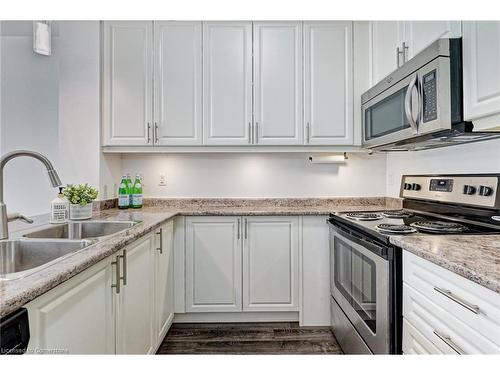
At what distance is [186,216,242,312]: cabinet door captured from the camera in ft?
7.59

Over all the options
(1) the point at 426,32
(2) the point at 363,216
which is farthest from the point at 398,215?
(1) the point at 426,32

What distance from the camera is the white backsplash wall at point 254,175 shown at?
9.07 feet

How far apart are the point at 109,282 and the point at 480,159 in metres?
1.88

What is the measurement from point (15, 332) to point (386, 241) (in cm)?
130

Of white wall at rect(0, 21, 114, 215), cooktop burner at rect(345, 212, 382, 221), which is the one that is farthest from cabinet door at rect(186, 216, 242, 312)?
white wall at rect(0, 21, 114, 215)

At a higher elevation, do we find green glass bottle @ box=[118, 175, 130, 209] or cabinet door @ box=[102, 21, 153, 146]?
cabinet door @ box=[102, 21, 153, 146]

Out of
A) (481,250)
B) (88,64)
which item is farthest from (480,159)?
(88,64)

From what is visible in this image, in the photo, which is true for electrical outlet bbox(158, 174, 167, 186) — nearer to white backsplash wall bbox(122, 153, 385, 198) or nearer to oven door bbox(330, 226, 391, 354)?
Answer: white backsplash wall bbox(122, 153, 385, 198)

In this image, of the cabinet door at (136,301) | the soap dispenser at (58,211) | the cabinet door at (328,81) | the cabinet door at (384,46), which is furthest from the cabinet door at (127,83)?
the cabinet door at (384,46)

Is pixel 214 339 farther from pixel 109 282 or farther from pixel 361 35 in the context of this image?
pixel 361 35

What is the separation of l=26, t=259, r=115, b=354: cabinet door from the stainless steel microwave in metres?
1.55

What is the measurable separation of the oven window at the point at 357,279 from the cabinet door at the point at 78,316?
1.17 m

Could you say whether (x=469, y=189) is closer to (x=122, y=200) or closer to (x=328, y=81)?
(x=328, y=81)

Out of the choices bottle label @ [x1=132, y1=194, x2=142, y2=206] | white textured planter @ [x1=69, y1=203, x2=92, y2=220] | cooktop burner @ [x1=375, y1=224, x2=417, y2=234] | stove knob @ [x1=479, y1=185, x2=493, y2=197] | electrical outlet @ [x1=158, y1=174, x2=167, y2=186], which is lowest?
cooktop burner @ [x1=375, y1=224, x2=417, y2=234]
